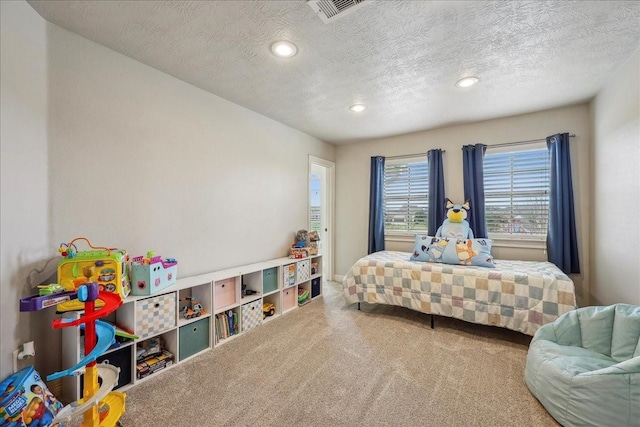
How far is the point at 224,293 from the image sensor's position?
2.60m

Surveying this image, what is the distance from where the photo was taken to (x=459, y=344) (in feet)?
8.14

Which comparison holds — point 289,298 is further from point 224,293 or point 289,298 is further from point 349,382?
point 349,382

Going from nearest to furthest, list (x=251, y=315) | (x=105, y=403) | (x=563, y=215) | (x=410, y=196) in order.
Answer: (x=105, y=403) → (x=251, y=315) → (x=563, y=215) → (x=410, y=196)

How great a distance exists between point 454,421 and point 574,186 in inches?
119

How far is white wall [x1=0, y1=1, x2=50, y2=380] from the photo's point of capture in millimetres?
1480

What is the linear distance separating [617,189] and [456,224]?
1.46 metres

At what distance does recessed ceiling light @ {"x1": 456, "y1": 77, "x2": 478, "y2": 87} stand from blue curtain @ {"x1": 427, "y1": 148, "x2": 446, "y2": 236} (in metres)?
1.35

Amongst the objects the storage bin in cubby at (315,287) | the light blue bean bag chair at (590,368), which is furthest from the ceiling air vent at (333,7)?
the storage bin in cubby at (315,287)

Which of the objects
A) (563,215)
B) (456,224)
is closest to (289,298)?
(456,224)

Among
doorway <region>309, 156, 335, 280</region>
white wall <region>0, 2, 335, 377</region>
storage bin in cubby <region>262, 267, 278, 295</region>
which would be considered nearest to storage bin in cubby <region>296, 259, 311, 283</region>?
storage bin in cubby <region>262, 267, 278, 295</region>

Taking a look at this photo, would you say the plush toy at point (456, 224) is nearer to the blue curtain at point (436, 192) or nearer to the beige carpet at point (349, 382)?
the blue curtain at point (436, 192)

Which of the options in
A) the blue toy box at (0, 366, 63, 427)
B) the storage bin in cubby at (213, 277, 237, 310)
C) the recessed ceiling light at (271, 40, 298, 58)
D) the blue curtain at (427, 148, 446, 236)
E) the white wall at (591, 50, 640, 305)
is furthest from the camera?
the blue curtain at (427, 148, 446, 236)

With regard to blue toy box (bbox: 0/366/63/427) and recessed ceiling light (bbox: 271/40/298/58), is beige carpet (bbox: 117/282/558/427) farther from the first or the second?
recessed ceiling light (bbox: 271/40/298/58)

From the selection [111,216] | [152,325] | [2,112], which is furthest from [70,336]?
[2,112]
